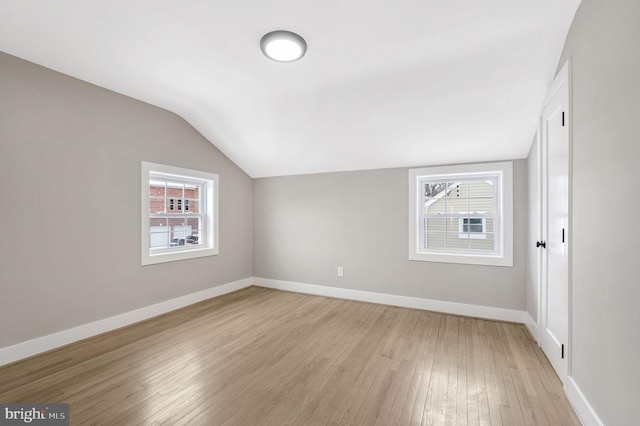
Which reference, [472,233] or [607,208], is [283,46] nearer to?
[607,208]

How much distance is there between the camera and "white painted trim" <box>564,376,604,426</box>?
5.14 feet

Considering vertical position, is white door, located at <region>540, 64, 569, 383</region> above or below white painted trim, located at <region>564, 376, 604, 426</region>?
above

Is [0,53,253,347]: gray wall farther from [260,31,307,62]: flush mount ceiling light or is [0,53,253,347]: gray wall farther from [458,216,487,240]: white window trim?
[458,216,487,240]: white window trim

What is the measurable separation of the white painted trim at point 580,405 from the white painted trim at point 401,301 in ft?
4.84

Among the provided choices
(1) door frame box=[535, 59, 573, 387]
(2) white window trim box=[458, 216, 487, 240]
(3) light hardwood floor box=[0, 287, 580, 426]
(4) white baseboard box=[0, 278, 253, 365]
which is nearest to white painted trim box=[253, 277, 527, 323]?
(3) light hardwood floor box=[0, 287, 580, 426]

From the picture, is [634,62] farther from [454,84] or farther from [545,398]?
[545,398]

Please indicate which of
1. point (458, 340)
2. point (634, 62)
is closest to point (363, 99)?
point (634, 62)

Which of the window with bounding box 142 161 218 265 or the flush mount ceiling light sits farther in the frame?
the window with bounding box 142 161 218 265

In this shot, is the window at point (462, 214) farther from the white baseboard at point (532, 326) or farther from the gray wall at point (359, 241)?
the white baseboard at point (532, 326)

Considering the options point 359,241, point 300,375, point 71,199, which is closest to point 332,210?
point 359,241

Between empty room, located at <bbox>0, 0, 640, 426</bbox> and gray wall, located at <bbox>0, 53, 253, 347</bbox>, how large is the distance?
19 millimetres

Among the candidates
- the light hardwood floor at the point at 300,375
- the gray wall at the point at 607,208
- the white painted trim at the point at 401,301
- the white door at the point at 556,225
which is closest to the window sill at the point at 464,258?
the white painted trim at the point at 401,301

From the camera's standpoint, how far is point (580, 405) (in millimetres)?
1734

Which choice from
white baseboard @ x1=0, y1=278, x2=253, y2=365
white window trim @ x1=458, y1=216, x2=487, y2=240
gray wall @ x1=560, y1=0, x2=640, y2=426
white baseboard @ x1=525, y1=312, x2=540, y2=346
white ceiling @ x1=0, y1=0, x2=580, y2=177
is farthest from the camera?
white window trim @ x1=458, y1=216, x2=487, y2=240
